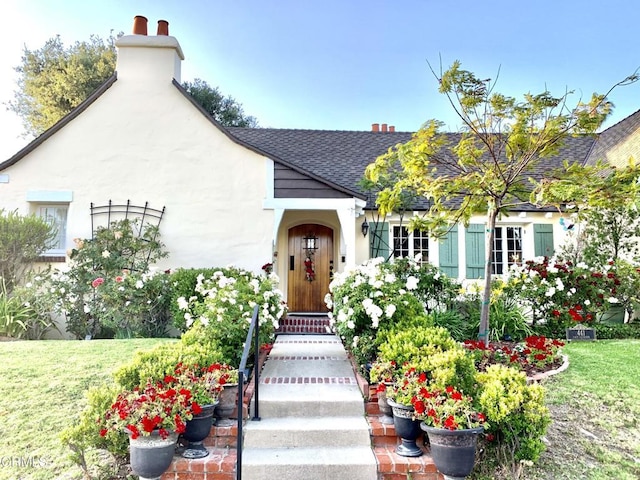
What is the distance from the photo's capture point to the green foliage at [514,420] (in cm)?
344

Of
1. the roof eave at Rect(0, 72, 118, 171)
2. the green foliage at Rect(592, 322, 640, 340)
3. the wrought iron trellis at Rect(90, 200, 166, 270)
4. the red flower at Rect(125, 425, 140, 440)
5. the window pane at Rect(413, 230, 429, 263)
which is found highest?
the roof eave at Rect(0, 72, 118, 171)

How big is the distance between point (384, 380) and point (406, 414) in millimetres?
515

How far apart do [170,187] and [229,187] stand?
50.1 inches

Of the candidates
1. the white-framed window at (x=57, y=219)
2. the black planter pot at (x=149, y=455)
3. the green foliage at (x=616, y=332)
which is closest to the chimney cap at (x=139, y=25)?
the white-framed window at (x=57, y=219)

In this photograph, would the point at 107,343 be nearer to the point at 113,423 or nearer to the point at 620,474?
the point at 113,423

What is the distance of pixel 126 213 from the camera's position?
895cm

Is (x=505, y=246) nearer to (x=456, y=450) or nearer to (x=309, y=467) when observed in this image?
(x=456, y=450)

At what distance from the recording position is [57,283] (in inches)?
324

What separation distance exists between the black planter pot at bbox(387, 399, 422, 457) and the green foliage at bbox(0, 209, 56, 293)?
8.14 meters

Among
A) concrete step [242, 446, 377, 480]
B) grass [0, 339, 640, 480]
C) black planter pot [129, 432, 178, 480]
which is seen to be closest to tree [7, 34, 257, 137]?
grass [0, 339, 640, 480]

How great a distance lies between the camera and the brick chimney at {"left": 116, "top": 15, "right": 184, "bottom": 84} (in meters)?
9.19

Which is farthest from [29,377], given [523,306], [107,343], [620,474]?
[523,306]

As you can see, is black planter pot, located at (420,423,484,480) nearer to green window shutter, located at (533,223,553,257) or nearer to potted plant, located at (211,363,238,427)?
potted plant, located at (211,363,238,427)

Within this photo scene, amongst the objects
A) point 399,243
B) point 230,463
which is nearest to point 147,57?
point 399,243
